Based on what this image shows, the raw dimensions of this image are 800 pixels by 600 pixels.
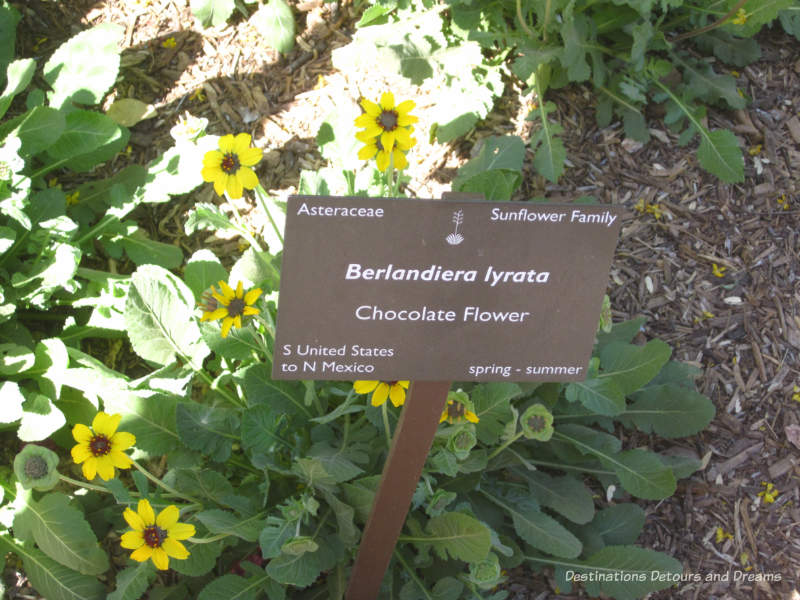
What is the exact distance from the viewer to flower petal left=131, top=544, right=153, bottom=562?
5.63 feet

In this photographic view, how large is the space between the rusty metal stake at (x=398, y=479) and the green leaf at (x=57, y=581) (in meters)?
0.77

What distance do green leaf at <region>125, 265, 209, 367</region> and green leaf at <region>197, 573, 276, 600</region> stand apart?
68 cm

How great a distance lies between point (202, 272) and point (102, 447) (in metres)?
0.81

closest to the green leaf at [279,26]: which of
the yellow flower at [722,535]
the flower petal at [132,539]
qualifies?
the flower petal at [132,539]

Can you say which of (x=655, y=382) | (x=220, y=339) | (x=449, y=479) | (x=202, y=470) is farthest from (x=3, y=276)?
(x=655, y=382)

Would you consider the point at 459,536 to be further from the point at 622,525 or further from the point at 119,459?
the point at 119,459

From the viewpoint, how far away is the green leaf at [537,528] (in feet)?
7.04

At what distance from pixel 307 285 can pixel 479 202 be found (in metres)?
0.34

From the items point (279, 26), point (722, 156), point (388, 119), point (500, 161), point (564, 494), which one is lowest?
point (564, 494)

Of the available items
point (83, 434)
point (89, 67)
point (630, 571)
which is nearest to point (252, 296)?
point (83, 434)

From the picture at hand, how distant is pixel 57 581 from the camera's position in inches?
88.2

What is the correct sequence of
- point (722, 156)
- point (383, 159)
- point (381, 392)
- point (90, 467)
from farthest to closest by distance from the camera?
point (722, 156), point (383, 159), point (90, 467), point (381, 392)

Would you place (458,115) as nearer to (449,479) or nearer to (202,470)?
(449,479)

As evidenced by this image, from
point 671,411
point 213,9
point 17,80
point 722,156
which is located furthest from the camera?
point 213,9
